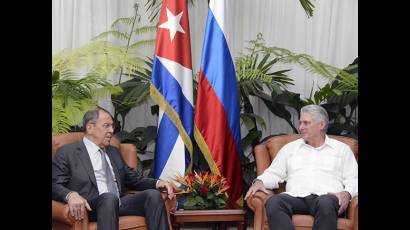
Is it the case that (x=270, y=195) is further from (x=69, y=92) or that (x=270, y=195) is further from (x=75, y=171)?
(x=69, y=92)

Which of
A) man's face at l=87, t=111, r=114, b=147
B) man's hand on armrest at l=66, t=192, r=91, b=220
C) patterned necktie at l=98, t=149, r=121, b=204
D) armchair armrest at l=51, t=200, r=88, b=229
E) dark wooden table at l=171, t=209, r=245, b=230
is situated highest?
man's face at l=87, t=111, r=114, b=147

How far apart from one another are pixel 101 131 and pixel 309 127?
1440 millimetres

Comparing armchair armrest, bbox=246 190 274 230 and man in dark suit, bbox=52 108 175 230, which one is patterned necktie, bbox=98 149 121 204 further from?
armchair armrest, bbox=246 190 274 230

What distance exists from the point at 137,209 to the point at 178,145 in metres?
0.92

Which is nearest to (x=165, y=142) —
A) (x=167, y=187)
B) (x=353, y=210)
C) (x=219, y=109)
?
(x=219, y=109)

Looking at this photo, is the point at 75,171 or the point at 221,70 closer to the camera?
the point at 75,171

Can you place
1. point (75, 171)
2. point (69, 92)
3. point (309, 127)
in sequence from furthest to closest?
1. point (69, 92)
2. point (309, 127)
3. point (75, 171)

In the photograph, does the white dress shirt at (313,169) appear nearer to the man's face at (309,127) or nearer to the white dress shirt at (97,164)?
the man's face at (309,127)

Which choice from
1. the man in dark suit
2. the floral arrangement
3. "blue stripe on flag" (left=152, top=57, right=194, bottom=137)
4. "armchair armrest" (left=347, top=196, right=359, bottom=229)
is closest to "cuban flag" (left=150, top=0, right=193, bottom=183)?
"blue stripe on flag" (left=152, top=57, right=194, bottom=137)

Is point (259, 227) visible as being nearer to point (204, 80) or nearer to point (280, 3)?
point (204, 80)

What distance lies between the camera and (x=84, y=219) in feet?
12.6

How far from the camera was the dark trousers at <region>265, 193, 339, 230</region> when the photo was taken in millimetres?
Answer: 4008

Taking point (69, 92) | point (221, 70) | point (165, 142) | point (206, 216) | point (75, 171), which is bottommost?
point (206, 216)

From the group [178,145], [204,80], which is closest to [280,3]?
[204,80]
